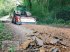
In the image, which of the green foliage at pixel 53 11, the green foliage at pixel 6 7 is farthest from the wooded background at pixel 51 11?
the green foliage at pixel 6 7

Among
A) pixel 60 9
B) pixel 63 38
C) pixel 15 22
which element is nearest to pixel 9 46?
pixel 63 38

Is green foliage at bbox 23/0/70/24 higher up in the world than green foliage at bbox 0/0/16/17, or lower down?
higher up

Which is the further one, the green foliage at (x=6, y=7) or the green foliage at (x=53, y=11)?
the green foliage at (x=6, y=7)

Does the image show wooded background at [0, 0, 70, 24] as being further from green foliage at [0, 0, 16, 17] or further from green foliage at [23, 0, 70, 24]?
green foliage at [0, 0, 16, 17]

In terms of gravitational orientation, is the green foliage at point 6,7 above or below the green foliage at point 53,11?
below

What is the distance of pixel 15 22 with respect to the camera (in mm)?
19438

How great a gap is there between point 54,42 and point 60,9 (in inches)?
483

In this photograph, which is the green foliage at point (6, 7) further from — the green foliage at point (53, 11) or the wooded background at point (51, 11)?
the green foliage at point (53, 11)

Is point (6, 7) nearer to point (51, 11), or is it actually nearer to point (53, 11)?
point (51, 11)

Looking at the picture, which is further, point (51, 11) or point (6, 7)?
point (6, 7)

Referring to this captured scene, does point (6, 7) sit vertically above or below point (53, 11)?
below

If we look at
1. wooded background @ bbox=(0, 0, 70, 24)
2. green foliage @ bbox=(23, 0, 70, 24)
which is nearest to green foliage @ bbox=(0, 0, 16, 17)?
wooded background @ bbox=(0, 0, 70, 24)

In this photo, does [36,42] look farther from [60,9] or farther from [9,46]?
[60,9]

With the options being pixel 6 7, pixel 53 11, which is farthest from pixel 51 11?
pixel 6 7
